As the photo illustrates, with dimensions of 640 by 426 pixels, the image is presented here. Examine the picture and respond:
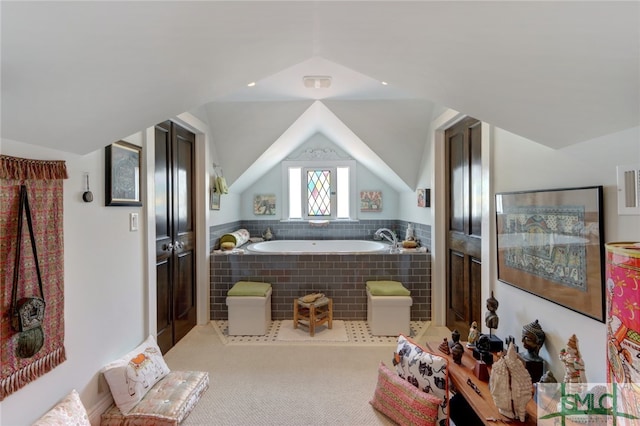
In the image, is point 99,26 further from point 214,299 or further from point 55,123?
point 214,299

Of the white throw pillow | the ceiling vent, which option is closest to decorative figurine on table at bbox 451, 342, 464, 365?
the white throw pillow

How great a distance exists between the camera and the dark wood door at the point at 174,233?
8.45ft

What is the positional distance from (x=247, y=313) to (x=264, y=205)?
2.25m

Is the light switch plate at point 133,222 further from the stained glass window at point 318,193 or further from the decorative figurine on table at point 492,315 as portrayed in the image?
the stained glass window at point 318,193

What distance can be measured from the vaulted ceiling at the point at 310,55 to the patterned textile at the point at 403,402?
1.51 m

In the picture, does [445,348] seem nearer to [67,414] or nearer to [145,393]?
[145,393]

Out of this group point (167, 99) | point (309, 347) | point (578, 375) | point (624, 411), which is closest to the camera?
point (624, 411)

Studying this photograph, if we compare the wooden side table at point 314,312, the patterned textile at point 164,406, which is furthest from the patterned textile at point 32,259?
the wooden side table at point 314,312

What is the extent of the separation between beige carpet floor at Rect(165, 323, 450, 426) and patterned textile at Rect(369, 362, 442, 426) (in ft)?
0.27

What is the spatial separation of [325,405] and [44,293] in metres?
1.71

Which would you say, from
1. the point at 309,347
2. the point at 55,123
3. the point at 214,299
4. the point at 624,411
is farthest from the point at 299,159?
the point at 624,411

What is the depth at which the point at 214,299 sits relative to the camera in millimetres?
3379

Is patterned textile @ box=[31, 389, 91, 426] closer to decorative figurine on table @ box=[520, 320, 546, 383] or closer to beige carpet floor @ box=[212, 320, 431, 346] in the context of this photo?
beige carpet floor @ box=[212, 320, 431, 346]

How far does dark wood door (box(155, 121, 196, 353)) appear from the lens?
8.45 feet
